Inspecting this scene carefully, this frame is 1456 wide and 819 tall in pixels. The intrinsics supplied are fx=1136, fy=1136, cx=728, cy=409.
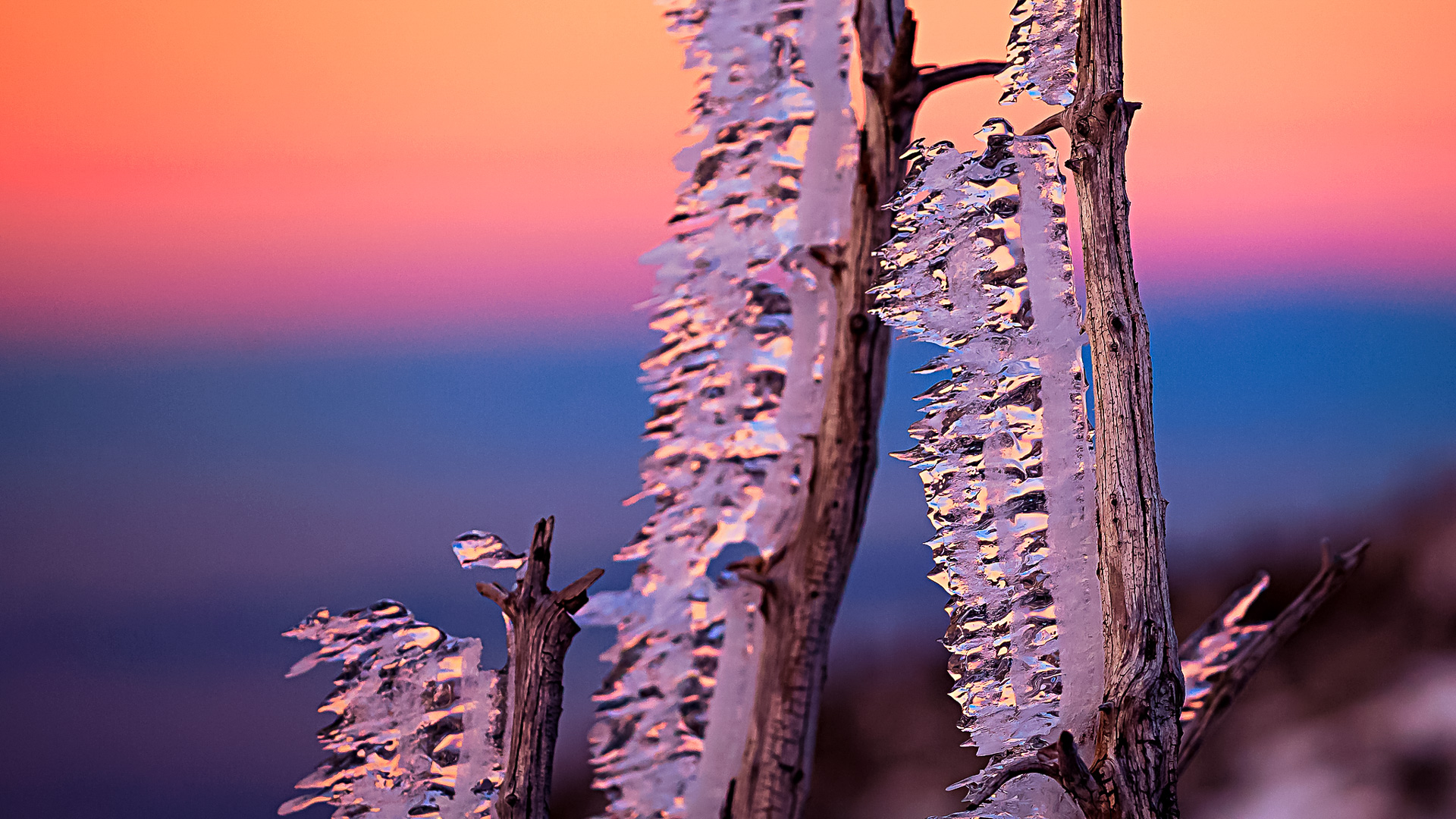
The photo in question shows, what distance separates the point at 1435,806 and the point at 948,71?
99.2 inches

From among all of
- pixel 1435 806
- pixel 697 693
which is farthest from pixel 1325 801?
pixel 697 693

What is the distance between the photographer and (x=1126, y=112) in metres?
1.23

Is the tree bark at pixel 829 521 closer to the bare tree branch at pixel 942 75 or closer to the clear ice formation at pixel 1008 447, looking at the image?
the bare tree branch at pixel 942 75

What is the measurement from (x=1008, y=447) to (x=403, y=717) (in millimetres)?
1032

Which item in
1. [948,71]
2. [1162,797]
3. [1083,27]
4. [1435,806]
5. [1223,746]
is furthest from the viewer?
[1223,746]

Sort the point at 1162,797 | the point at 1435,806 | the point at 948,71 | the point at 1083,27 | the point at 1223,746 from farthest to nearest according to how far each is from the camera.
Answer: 1. the point at 1223,746
2. the point at 1435,806
3. the point at 948,71
4. the point at 1083,27
5. the point at 1162,797

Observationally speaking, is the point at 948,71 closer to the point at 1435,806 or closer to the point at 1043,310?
the point at 1043,310

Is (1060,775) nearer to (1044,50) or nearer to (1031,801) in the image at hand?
(1031,801)

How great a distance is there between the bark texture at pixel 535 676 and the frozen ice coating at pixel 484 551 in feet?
0.23

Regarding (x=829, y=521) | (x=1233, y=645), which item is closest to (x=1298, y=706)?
(x=1233, y=645)

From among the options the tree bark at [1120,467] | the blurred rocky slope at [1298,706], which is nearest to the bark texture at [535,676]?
the tree bark at [1120,467]

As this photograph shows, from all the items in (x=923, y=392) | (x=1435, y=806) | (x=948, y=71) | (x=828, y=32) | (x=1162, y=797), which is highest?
(x=828, y=32)

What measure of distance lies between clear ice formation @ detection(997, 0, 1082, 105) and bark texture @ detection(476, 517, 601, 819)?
33.3 inches

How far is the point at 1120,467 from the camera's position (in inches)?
47.3
